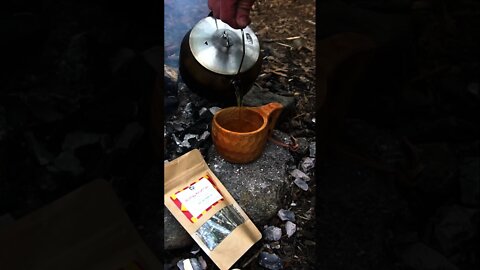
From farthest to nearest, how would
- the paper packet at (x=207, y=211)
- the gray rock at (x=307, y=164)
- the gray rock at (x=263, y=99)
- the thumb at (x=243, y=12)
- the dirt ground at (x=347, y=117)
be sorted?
the gray rock at (x=263, y=99)
the gray rock at (x=307, y=164)
the paper packet at (x=207, y=211)
the thumb at (x=243, y=12)
the dirt ground at (x=347, y=117)

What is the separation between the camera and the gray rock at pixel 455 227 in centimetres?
69

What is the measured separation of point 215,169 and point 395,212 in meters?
0.63

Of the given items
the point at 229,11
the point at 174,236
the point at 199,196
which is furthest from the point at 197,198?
the point at 229,11

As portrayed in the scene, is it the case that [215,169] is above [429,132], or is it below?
below

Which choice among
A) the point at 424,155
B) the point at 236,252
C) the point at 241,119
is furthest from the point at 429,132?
the point at 241,119

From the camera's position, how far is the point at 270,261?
1.20 m

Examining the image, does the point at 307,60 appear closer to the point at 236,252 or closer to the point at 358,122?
the point at 236,252

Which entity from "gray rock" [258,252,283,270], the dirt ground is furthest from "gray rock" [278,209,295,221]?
the dirt ground

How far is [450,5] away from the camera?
A: 2.10 feet

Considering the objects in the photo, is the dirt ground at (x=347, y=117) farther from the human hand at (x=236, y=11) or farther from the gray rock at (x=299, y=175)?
the gray rock at (x=299, y=175)

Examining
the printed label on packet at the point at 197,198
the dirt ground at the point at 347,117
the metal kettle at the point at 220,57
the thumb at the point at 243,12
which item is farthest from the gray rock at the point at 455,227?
the metal kettle at the point at 220,57

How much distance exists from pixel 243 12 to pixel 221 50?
0.39 metres

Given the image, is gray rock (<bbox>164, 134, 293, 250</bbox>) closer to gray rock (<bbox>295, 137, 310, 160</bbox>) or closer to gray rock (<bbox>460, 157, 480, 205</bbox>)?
gray rock (<bbox>295, 137, 310, 160</bbox>)

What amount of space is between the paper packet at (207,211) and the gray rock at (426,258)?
0.49m
